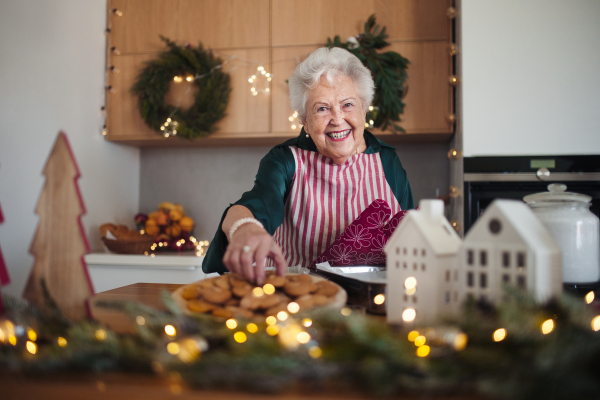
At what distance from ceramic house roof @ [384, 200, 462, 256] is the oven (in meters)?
1.48

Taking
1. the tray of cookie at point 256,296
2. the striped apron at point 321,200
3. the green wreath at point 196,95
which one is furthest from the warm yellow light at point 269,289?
the green wreath at point 196,95

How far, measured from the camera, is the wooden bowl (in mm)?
2018

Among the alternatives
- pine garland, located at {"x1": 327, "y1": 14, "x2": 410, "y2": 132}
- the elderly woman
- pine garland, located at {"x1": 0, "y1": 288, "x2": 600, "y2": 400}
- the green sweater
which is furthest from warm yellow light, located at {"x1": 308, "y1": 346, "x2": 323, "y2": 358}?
pine garland, located at {"x1": 327, "y1": 14, "x2": 410, "y2": 132}

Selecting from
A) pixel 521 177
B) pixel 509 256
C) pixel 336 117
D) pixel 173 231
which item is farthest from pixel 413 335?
pixel 173 231

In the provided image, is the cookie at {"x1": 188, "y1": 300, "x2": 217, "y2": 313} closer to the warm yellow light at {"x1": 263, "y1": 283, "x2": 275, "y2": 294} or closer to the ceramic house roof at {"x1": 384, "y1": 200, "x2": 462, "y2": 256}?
the warm yellow light at {"x1": 263, "y1": 283, "x2": 275, "y2": 294}

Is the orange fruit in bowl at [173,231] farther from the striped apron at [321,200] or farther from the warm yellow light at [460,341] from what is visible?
the warm yellow light at [460,341]

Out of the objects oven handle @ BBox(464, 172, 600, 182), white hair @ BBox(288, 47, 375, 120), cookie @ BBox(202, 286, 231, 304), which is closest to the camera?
cookie @ BBox(202, 286, 231, 304)

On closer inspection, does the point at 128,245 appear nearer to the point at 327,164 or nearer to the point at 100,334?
the point at 327,164

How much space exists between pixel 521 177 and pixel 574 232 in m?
1.43

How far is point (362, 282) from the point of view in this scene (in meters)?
0.60

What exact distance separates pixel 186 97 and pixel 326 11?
900 millimetres

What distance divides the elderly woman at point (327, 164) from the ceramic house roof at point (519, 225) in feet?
2.37

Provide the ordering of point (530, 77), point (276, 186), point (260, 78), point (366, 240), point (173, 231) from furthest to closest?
point (173, 231) → point (260, 78) → point (530, 77) → point (276, 186) → point (366, 240)

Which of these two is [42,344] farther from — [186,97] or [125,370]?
[186,97]
